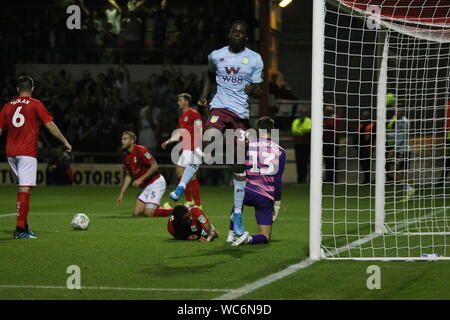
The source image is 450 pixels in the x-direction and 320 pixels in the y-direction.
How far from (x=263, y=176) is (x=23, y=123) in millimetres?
3038

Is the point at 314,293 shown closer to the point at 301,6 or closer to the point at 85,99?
the point at 85,99

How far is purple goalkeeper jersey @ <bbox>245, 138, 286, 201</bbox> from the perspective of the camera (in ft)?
34.7

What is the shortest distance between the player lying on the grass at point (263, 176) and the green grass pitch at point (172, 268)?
31 cm

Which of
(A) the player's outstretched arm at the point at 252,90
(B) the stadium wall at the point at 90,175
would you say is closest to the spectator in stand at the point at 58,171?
(B) the stadium wall at the point at 90,175

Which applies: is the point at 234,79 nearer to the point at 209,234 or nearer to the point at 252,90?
the point at 252,90

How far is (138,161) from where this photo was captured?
1503 cm

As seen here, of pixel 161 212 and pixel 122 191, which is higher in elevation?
pixel 122 191

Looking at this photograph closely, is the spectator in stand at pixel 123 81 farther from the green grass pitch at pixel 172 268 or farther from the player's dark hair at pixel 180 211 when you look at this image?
the player's dark hair at pixel 180 211

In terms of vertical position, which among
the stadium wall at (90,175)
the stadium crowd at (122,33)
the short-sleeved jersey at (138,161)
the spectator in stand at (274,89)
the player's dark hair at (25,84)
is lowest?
the stadium wall at (90,175)

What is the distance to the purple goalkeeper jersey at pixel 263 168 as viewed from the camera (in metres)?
10.6

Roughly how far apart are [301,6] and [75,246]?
2627 centimetres

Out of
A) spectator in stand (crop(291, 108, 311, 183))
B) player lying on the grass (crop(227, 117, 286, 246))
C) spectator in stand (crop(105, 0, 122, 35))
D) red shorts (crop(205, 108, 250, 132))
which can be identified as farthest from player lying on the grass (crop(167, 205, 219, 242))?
spectator in stand (crop(105, 0, 122, 35))

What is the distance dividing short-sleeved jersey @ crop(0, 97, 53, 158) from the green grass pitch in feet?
3.68

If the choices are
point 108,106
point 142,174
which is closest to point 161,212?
point 142,174
